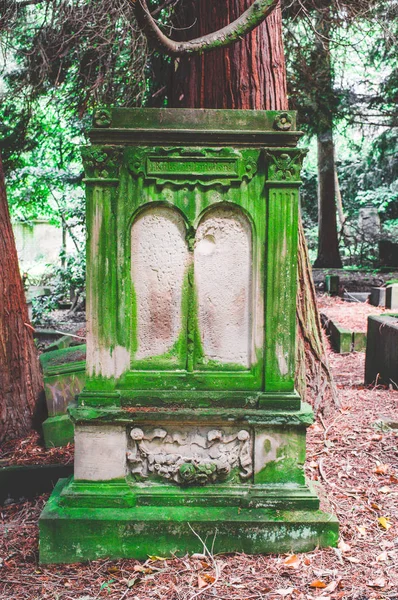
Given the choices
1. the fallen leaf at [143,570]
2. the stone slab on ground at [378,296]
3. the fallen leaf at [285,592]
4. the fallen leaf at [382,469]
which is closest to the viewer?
the fallen leaf at [285,592]

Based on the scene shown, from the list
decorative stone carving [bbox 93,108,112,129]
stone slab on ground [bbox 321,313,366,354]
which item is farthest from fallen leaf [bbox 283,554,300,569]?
stone slab on ground [bbox 321,313,366,354]

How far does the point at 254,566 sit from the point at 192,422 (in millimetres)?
800

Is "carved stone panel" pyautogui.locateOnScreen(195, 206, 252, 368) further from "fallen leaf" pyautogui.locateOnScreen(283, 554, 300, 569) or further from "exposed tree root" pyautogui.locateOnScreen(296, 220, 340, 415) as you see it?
"exposed tree root" pyautogui.locateOnScreen(296, 220, 340, 415)

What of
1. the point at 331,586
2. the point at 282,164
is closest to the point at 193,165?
the point at 282,164

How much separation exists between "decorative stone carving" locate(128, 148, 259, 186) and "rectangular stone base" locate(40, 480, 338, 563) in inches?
70.9

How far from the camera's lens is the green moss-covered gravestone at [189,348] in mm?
3225

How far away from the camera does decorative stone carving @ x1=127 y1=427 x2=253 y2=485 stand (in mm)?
3350

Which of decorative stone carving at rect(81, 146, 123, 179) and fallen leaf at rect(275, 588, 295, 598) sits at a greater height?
decorative stone carving at rect(81, 146, 123, 179)

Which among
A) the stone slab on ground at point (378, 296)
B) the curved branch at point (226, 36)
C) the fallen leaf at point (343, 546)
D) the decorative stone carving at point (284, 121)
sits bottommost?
the fallen leaf at point (343, 546)

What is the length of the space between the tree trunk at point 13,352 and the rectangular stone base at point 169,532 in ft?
5.94

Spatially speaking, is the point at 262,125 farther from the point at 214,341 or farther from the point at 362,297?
the point at 362,297

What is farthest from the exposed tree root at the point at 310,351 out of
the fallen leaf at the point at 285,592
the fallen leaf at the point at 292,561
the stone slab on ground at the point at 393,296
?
the stone slab on ground at the point at 393,296

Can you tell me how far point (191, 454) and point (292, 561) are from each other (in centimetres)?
76

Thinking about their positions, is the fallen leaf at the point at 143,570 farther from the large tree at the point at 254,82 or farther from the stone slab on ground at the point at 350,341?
the stone slab on ground at the point at 350,341
